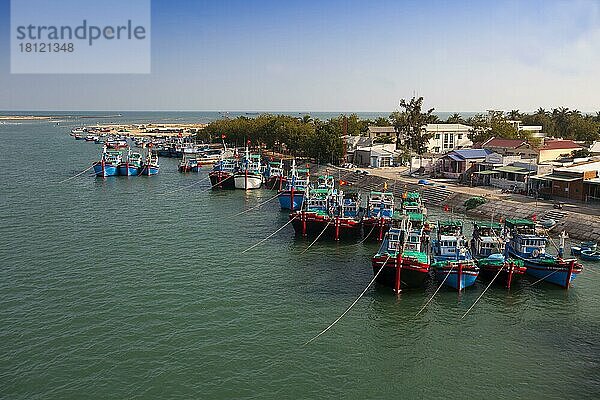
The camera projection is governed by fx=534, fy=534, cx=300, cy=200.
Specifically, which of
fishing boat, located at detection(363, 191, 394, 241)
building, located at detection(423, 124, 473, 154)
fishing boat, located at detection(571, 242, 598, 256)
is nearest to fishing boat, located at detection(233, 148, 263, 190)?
fishing boat, located at detection(363, 191, 394, 241)

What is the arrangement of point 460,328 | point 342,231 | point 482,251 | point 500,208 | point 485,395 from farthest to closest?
point 500,208
point 342,231
point 482,251
point 460,328
point 485,395

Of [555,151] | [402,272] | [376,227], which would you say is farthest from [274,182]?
[402,272]

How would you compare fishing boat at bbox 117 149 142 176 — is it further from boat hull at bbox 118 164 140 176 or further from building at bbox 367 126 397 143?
building at bbox 367 126 397 143

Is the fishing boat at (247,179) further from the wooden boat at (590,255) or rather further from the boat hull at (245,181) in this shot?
the wooden boat at (590,255)

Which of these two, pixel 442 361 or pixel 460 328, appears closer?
pixel 442 361

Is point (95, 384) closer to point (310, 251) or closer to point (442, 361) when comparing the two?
point (442, 361)

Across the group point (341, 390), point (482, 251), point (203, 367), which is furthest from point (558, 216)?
point (203, 367)

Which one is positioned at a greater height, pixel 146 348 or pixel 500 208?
pixel 500 208
